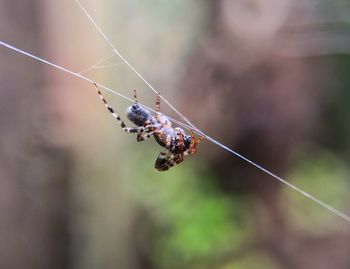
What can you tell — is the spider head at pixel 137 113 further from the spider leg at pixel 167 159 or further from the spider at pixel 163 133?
the spider leg at pixel 167 159

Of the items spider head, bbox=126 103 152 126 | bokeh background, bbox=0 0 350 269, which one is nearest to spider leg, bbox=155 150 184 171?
spider head, bbox=126 103 152 126

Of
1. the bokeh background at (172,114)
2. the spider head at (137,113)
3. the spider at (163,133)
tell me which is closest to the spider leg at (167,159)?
the spider at (163,133)

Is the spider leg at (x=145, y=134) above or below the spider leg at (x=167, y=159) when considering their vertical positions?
above

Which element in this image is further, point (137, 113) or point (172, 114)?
point (172, 114)

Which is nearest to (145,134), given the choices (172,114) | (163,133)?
(163,133)

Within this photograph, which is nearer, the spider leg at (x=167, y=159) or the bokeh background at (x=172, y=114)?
the spider leg at (x=167, y=159)

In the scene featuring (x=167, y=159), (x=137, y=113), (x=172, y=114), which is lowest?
(x=172, y=114)

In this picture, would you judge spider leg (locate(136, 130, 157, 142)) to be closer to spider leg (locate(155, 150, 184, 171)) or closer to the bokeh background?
spider leg (locate(155, 150, 184, 171))

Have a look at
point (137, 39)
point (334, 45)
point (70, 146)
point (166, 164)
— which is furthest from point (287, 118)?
point (166, 164)

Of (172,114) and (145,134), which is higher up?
(145,134)

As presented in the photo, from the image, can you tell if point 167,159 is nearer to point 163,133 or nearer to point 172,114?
point 163,133
